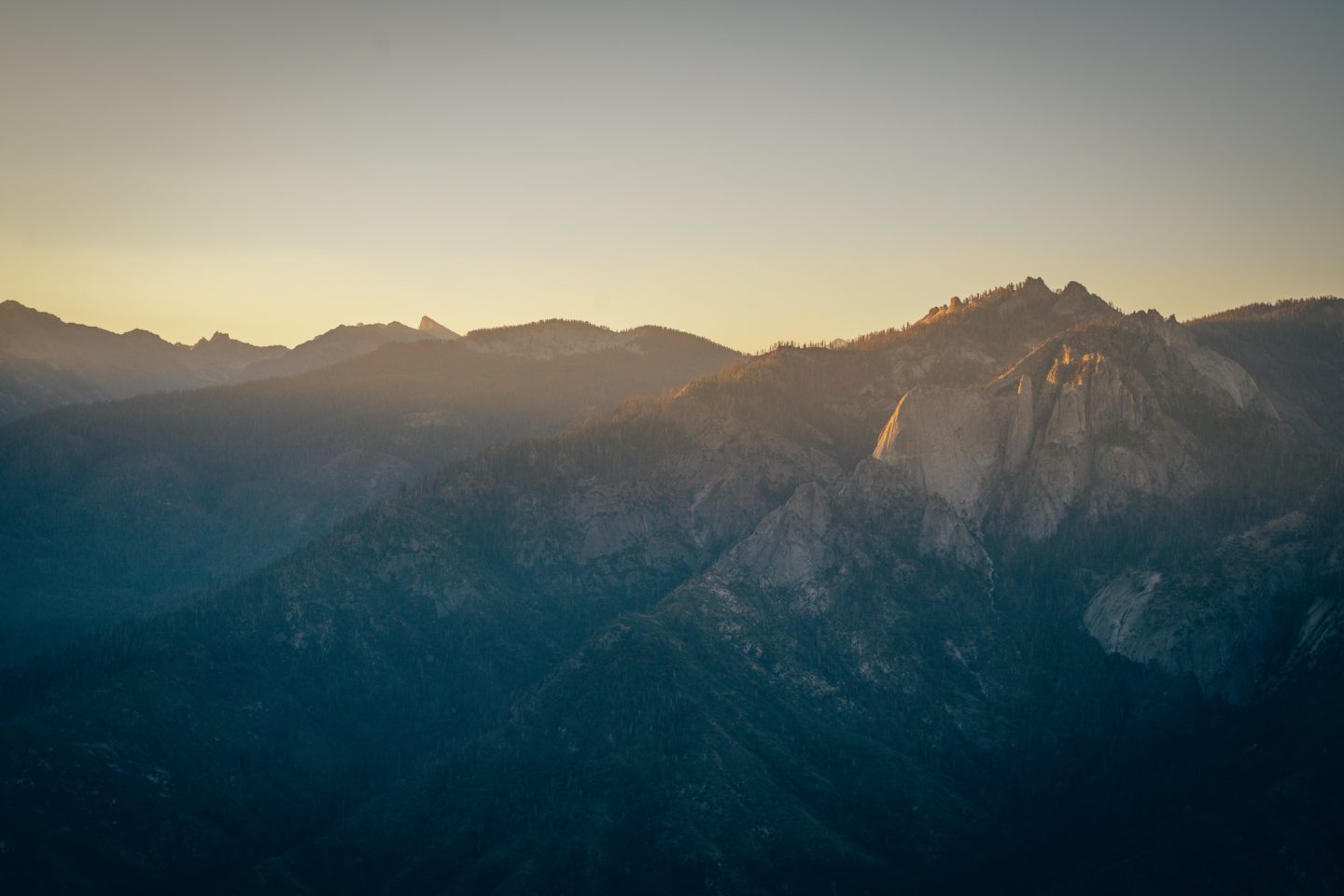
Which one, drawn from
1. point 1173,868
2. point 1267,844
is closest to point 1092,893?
point 1173,868

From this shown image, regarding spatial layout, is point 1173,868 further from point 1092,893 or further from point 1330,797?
point 1330,797

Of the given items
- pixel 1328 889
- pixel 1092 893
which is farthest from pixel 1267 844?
pixel 1092 893

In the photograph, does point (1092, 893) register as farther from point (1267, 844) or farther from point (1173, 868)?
point (1267, 844)

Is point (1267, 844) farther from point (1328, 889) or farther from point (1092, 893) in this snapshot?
point (1092, 893)

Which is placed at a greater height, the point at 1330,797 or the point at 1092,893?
the point at 1330,797
